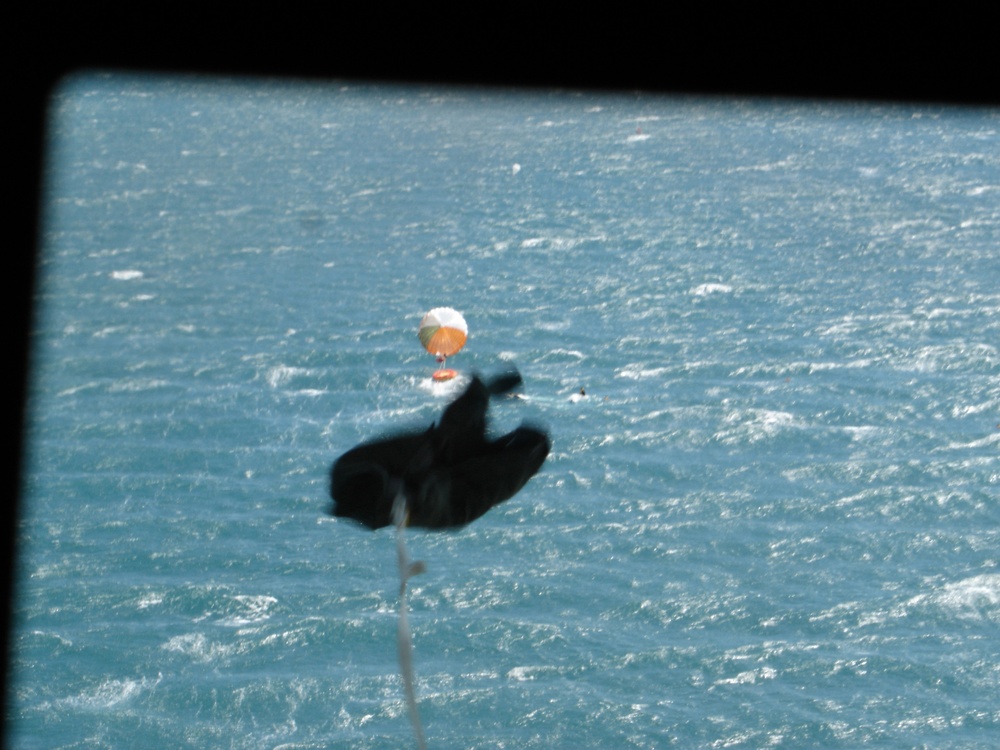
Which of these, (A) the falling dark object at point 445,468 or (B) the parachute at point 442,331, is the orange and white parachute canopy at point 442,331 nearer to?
(B) the parachute at point 442,331

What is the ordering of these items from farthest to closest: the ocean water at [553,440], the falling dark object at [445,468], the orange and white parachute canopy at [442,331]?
the orange and white parachute canopy at [442,331] → the ocean water at [553,440] → the falling dark object at [445,468]

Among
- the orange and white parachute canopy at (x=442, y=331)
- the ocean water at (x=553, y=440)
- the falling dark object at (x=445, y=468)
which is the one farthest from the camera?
the orange and white parachute canopy at (x=442, y=331)

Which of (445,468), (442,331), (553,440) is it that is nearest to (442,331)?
(442,331)

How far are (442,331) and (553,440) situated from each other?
2249 millimetres

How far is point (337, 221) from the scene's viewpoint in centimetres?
2228

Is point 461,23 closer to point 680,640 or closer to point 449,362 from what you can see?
point 680,640

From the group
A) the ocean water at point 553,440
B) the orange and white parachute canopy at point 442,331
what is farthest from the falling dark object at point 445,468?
the orange and white parachute canopy at point 442,331

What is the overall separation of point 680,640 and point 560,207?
12033 millimetres

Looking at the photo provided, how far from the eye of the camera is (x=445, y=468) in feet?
14.6

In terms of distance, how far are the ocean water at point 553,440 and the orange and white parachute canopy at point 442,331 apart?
5.08 ft

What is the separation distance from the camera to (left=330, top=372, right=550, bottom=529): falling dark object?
14.1 ft

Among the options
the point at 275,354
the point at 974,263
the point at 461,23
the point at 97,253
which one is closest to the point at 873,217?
the point at 974,263

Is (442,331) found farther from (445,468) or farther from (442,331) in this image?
(445,468)

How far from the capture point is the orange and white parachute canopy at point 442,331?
14102mm
